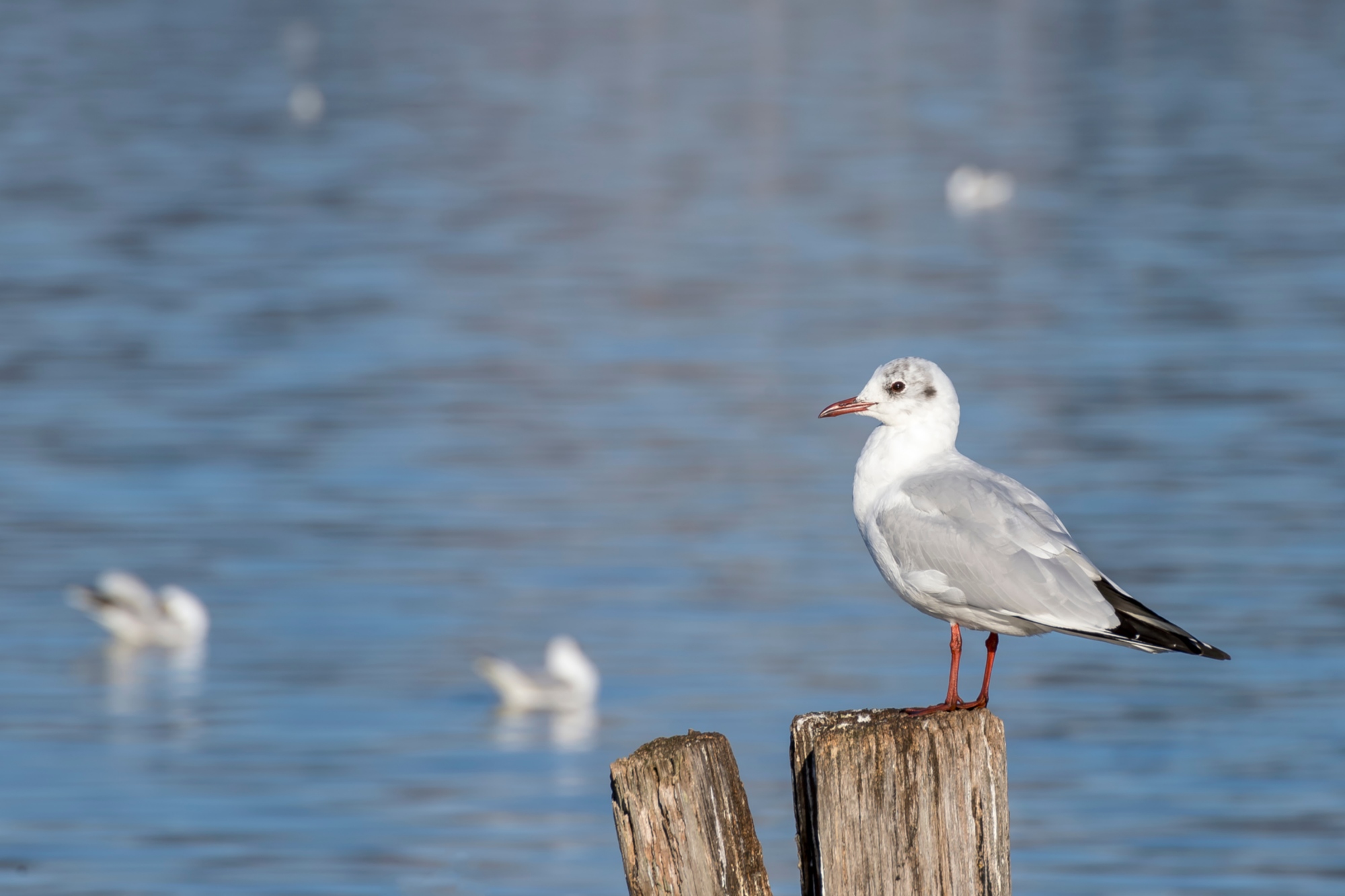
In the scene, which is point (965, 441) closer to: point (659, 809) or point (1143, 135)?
point (659, 809)

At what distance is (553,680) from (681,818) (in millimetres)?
7472

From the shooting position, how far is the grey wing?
5445 millimetres

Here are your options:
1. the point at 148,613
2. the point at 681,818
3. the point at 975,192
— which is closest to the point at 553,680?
the point at 148,613

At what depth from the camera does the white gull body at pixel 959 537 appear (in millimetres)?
5406

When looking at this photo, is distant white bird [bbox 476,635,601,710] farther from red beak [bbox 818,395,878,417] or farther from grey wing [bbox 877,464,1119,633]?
grey wing [bbox 877,464,1119,633]

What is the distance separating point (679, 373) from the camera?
68.1 ft

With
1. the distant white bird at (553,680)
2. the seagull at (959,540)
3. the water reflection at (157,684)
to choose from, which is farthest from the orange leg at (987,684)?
the water reflection at (157,684)

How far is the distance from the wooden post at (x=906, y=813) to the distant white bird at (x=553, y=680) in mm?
7511

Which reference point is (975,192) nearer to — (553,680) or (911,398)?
(553,680)

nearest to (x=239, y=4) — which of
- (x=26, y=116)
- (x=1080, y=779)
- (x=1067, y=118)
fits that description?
(x=26, y=116)

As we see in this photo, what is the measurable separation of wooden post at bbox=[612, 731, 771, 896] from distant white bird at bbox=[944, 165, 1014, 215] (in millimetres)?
26574

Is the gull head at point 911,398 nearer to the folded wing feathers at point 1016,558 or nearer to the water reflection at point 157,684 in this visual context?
the folded wing feathers at point 1016,558

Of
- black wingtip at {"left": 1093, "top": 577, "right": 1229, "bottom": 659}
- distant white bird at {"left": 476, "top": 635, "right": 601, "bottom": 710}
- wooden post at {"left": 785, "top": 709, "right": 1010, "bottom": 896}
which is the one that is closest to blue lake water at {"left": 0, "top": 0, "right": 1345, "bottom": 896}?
distant white bird at {"left": 476, "top": 635, "right": 601, "bottom": 710}

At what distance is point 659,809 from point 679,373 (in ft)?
52.7
